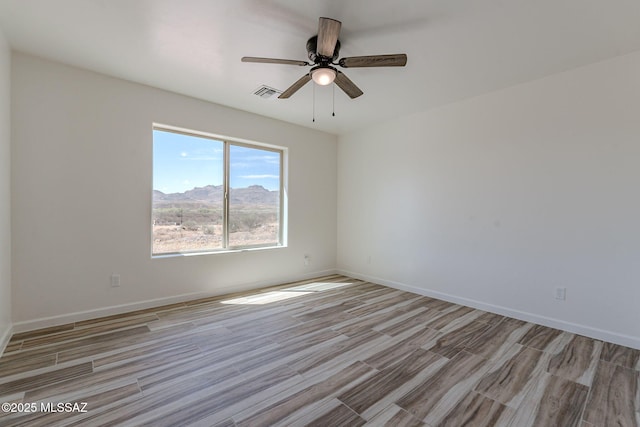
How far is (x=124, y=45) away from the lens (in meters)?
2.52

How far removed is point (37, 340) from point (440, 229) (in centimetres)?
453

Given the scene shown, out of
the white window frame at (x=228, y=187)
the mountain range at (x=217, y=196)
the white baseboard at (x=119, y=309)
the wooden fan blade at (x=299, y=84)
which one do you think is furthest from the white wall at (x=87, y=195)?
the wooden fan blade at (x=299, y=84)

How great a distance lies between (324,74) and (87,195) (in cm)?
277

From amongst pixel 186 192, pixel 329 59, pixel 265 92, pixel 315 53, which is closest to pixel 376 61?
pixel 329 59

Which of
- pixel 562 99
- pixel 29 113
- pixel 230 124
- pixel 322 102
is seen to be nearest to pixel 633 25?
pixel 562 99

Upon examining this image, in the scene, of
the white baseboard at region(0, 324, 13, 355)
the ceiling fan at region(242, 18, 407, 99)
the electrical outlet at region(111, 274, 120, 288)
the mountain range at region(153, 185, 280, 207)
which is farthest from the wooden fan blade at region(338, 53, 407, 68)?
the white baseboard at region(0, 324, 13, 355)

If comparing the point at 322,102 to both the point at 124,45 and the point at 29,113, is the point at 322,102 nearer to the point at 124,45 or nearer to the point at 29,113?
the point at 124,45

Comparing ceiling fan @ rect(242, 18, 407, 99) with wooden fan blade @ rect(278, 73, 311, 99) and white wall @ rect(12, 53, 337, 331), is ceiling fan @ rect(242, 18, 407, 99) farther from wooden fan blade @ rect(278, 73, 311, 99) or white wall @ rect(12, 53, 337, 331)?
white wall @ rect(12, 53, 337, 331)

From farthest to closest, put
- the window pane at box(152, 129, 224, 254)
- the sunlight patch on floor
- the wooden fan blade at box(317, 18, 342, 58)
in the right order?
1. the sunlight patch on floor
2. the window pane at box(152, 129, 224, 254)
3. the wooden fan blade at box(317, 18, 342, 58)

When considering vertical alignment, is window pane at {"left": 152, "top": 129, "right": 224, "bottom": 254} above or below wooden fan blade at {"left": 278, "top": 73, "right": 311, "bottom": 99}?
below

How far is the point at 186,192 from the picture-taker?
3.81m

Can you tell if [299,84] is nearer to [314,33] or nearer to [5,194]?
[314,33]

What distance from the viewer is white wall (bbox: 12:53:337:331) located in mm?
2711

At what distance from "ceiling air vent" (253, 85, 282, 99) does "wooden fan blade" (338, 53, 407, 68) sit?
4.52 feet
